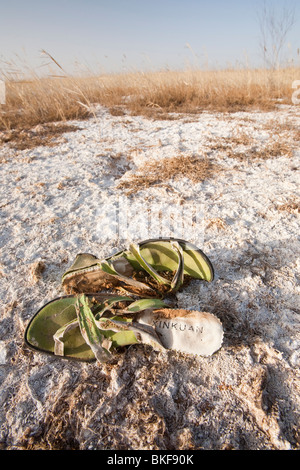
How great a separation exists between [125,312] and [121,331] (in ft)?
0.27

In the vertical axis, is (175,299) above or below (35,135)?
below

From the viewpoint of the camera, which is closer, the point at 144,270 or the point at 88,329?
the point at 88,329

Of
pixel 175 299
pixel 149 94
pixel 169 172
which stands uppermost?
pixel 149 94

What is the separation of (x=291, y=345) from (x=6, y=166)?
3129mm

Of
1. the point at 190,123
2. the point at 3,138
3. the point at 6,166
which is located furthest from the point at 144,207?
the point at 3,138

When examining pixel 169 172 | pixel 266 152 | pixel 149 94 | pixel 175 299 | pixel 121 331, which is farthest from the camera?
pixel 149 94

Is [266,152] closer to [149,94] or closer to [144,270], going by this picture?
[144,270]

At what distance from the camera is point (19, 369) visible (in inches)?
42.0

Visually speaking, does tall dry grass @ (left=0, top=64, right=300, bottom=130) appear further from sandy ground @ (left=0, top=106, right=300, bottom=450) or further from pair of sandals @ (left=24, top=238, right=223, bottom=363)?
pair of sandals @ (left=24, top=238, right=223, bottom=363)

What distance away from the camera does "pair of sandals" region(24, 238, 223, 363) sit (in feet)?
3.34

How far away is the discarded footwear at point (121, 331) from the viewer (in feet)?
3.31

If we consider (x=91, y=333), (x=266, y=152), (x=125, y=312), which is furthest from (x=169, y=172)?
(x=91, y=333)

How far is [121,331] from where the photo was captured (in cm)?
103

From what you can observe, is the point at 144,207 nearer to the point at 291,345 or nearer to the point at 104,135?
the point at 291,345
